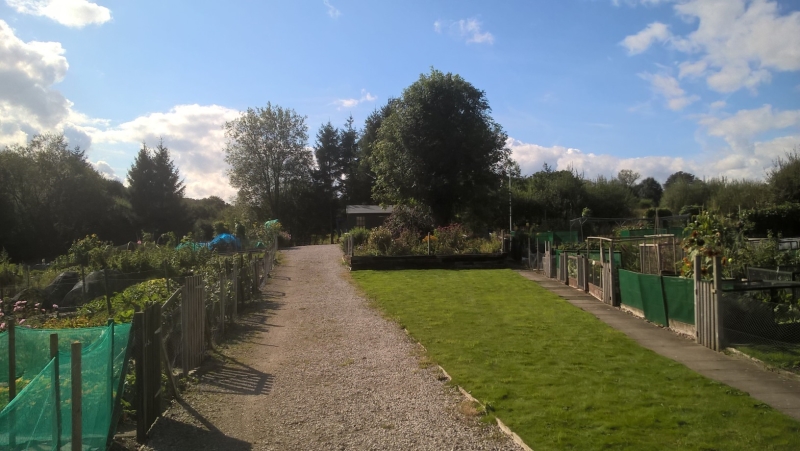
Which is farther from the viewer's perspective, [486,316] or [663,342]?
[486,316]

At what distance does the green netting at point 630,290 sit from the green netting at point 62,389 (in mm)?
12259

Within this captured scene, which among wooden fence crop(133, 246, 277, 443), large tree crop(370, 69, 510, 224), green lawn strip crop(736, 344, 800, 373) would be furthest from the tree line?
green lawn strip crop(736, 344, 800, 373)

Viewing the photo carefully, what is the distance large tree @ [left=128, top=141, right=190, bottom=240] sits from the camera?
5647 cm

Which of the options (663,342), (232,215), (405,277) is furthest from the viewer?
(232,215)

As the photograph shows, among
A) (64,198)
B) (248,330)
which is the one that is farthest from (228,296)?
(64,198)

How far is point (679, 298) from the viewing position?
12.8 meters

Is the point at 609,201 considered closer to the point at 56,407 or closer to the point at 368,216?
the point at 368,216

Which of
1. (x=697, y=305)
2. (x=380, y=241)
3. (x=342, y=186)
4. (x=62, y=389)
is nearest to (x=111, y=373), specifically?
(x=62, y=389)

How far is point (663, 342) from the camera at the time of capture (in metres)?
11.9

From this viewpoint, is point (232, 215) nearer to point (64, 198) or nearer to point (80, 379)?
point (64, 198)

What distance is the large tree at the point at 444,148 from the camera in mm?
38531

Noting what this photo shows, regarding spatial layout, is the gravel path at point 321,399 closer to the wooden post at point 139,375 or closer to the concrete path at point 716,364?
the wooden post at point 139,375

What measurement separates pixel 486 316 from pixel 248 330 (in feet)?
18.8

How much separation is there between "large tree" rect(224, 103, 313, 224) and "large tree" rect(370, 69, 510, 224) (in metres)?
27.1
